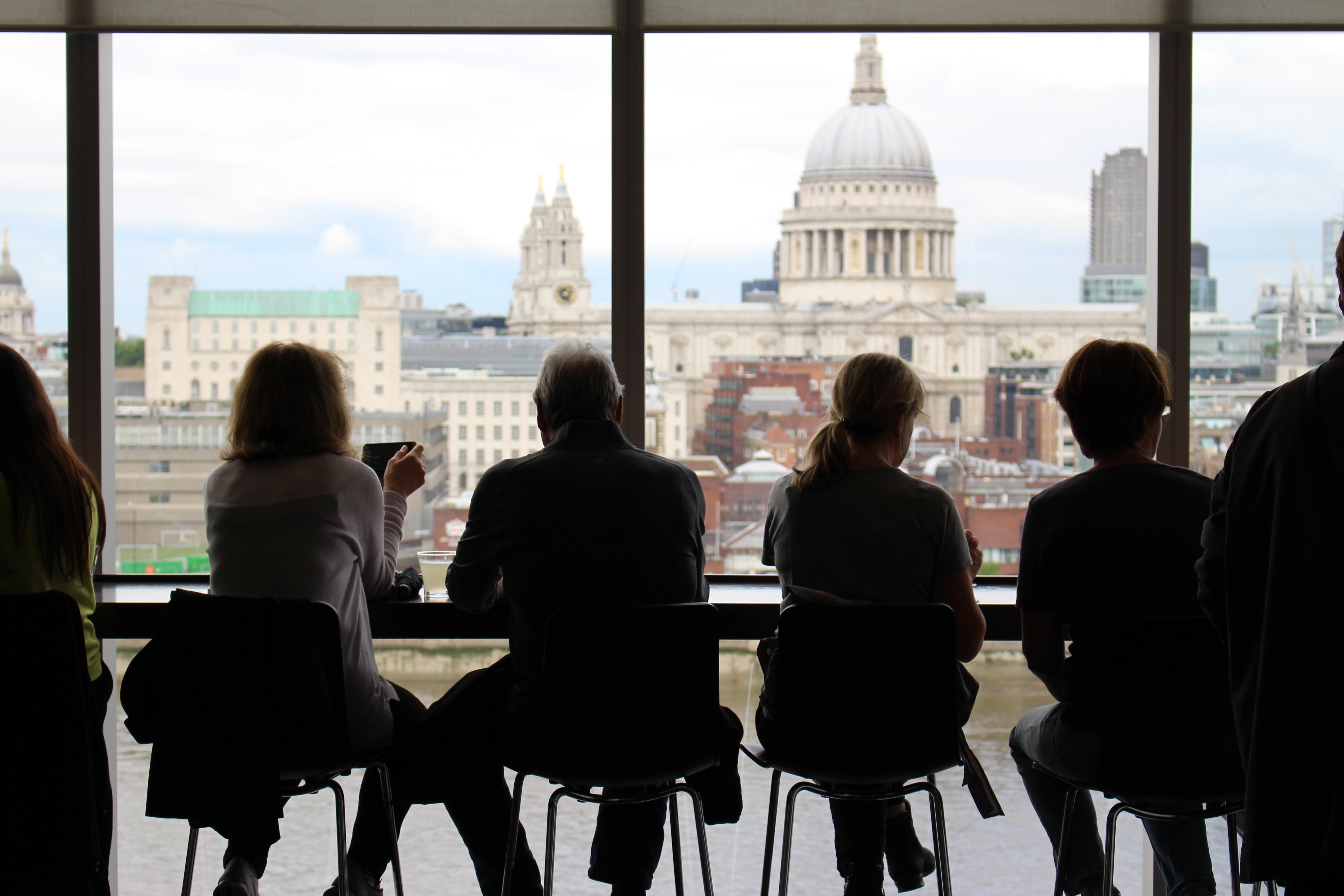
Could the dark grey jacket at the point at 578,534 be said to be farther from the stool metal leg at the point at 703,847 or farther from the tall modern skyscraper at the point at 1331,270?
the tall modern skyscraper at the point at 1331,270

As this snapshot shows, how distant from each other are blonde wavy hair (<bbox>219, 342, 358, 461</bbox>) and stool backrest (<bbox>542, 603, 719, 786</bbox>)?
0.47 metres

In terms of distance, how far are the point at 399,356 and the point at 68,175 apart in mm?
44492

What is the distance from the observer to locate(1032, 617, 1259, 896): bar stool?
4.27 ft

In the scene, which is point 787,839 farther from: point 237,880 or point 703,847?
point 237,880

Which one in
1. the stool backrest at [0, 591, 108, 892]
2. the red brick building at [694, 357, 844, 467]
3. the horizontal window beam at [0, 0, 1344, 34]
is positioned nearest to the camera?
the stool backrest at [0, 591, 108, 892]

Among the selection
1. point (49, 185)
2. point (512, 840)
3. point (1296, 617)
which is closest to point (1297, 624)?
point (1296, 617)

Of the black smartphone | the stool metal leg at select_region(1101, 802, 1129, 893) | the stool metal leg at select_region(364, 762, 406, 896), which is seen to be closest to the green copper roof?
the black smartphone

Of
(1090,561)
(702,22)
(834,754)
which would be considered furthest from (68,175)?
(1090,561)

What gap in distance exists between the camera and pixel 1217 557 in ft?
3.38

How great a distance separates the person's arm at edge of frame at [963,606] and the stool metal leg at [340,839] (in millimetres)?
888

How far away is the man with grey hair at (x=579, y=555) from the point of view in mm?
1425

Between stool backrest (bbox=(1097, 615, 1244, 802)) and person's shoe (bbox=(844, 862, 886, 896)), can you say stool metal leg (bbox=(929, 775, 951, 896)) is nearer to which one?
person's shoe (bbox=(844, 862, 886, 896))

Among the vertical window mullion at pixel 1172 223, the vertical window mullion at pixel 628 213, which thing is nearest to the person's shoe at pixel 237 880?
the vertical window mullion at pixel 628 213

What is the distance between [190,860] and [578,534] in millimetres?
789
